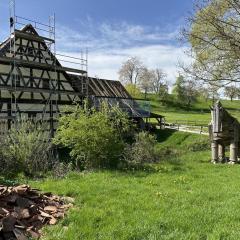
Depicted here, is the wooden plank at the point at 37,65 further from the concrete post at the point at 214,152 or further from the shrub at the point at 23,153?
the concrete post at the point at 214,152

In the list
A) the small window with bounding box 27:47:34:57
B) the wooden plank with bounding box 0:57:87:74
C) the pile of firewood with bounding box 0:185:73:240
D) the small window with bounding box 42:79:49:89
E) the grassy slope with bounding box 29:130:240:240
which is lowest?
the grassy slope with bounding box 29:130:240:240

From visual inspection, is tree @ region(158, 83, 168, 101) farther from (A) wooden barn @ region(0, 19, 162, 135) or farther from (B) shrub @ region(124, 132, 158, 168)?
(B) shrub @ region(124, 132, 158, 168)

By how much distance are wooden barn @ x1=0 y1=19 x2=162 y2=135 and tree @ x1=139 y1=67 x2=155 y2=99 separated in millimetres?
61937

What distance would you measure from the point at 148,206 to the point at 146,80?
93387 mm

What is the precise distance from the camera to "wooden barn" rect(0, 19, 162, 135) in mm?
29016

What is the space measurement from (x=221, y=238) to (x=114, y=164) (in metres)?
9.37

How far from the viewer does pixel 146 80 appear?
3996 inches

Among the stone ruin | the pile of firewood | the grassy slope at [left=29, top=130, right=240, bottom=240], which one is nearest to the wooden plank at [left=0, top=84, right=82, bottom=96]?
the stone ruin

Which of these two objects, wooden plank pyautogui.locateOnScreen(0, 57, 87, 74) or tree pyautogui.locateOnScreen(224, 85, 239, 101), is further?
wooden plank pyautogui.locateOnScreen(0, 57, 87, 74)

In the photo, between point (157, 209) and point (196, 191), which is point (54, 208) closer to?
point (157, 209)

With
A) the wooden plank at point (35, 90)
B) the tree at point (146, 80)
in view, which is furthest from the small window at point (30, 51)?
the tree at point (146, 80)

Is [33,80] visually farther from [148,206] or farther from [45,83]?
[148,206]

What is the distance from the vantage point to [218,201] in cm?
984

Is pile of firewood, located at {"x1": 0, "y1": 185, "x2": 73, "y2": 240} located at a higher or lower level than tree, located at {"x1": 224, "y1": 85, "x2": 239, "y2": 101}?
lower
